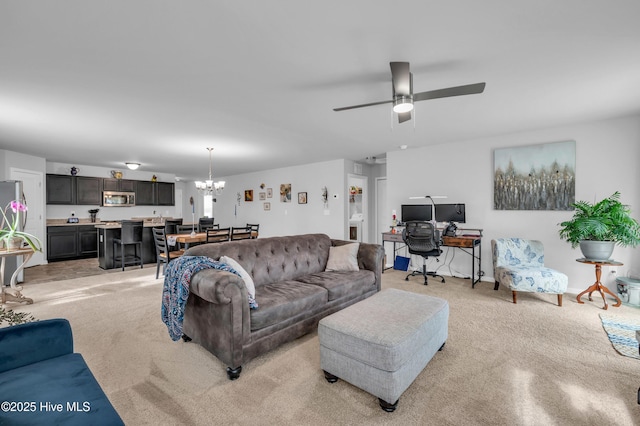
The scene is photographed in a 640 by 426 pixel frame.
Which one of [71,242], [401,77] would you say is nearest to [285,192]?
[71,242]

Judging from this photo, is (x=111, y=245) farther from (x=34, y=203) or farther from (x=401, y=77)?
(x=401, y=77)

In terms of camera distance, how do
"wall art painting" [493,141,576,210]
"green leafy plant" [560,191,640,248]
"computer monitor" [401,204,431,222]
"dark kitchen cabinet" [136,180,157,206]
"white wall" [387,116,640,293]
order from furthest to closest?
"dark kitchen cabinet" [136,180,157,206]
"computer monitor" [401,204,431,222]
"wall art painting" [493,141,576,210]
"white wall" [387,116,640,293]
"green leafy plant" [560,191,640,248]

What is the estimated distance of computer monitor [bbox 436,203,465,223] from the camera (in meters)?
4.81

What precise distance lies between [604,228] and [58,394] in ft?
16.1

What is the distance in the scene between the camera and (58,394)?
1.13 m

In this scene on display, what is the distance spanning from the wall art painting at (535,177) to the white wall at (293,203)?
3.18 metres

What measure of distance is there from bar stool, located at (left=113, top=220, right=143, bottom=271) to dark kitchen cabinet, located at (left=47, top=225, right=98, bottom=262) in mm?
1881

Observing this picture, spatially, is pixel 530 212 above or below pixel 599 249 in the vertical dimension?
above

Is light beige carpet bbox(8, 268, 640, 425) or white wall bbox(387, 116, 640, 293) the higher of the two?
white wall bbox(387, 116, 640, 293)

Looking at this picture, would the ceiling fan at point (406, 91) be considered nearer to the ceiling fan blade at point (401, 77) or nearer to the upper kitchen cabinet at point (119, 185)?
the ceiling fan blade at point (401, 77)

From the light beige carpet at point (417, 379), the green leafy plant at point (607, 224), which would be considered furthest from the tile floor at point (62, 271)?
the green leafy plant at point (607, 224)

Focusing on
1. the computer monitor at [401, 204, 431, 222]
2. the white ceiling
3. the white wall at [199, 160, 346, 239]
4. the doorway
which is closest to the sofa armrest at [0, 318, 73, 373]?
the white ceiling

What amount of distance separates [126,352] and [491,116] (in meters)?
4.73

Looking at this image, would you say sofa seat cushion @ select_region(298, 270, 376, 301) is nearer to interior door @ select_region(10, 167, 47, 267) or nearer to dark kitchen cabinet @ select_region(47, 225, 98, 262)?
interior door @ select_region(10, 167, 47, 267)
